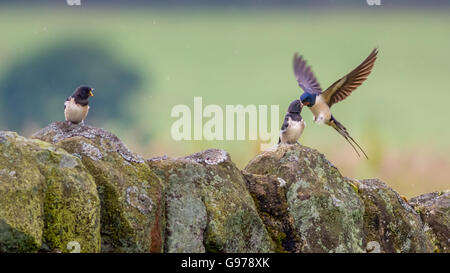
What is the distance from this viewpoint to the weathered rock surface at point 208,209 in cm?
834

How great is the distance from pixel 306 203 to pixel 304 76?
3025 mm

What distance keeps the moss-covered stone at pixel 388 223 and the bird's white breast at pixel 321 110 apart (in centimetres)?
118

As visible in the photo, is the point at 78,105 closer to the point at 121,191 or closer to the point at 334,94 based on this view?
the point at 121,191

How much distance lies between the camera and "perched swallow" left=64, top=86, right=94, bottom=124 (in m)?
9.27

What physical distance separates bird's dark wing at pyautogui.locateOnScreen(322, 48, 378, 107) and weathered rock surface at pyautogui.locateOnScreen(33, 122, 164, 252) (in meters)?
3.79

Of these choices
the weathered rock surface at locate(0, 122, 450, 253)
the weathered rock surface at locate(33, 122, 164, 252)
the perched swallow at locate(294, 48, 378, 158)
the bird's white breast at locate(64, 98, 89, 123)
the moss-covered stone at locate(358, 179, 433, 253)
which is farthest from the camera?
the perched swallow at locate(294, 48, 378, 158)

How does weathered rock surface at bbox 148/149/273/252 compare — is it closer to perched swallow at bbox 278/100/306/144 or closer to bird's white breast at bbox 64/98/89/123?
bird's white breast at bbox 64/98/89/123

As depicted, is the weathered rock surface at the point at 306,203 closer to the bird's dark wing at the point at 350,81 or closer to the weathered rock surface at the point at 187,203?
the weathered rock surface at the point at 187,203

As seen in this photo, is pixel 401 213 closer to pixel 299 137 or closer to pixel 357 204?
pixel 357 204

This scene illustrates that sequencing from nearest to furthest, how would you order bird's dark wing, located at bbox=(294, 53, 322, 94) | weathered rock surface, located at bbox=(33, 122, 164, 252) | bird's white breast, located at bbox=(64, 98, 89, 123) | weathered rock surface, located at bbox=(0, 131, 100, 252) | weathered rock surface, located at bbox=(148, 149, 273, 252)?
weathered rock surface, located at bbox=(0, 131, 100, 252) < weathered rock surface, located at bbox=(33, 122, 164, 252) < weathered rock surface, located at bbox=(148, 149, 273, 252) < bird's white breast, located at bbox=(64, 98, 89, 123) < bird's dark wing, located at bbox=(294, 53, 322, 94)

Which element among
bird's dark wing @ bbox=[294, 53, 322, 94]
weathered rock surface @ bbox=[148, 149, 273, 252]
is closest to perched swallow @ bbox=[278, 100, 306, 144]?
bird's dark wing @ bbox=[294, 53, 322, 94]

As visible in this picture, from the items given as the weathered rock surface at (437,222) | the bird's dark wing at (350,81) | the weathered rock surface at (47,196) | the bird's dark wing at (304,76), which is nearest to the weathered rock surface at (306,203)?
the bird's dark wing at (350,81)

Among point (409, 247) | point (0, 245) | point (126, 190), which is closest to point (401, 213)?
point (409, 247)

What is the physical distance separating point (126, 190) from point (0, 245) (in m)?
1.62
